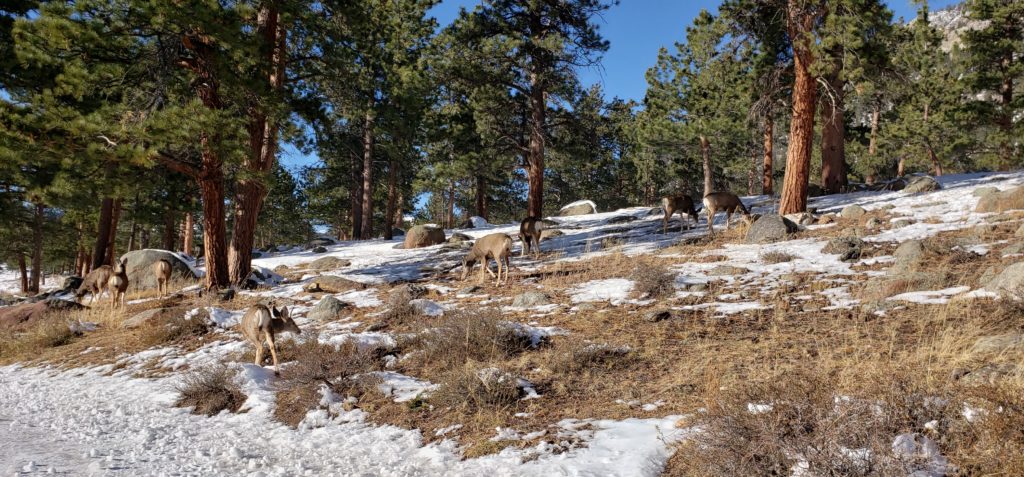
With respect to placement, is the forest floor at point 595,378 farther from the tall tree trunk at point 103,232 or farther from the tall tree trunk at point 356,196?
the tall tree trunk at point 356,196

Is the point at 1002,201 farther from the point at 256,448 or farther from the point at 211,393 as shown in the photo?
the point at 211,393

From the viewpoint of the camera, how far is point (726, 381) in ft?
15.6

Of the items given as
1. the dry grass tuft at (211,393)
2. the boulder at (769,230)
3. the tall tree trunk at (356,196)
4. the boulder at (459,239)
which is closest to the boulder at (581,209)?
the boulder at (459,239)

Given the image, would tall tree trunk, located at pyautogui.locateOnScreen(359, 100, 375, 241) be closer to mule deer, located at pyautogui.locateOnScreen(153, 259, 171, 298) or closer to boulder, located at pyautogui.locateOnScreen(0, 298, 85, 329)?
mule deer, located at pyautogui.locateOnScreen(153, 259, 171, 298)

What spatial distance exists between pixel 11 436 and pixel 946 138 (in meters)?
37.1

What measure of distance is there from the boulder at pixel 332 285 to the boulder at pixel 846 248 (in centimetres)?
1029

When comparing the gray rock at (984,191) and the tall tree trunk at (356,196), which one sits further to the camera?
the tall tree trunk at (356,196)

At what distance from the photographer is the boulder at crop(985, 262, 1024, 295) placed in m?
6.24

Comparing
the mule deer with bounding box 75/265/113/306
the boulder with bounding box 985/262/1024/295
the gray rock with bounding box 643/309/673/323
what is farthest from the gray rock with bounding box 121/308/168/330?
the boulder with bounding box 985/262/1024/295

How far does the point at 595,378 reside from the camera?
5.52m

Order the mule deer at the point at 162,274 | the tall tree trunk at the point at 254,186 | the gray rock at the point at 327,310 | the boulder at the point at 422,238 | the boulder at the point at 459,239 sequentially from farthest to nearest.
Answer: the boulder at the point at 422,238, the boulder at the point at 459,239, the mule deer at the point at 162,274, the tall tree trunk at the point at 254,186, the gray rock at the point at 327,310

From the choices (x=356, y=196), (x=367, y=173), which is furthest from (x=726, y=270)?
(x=356, y=196)

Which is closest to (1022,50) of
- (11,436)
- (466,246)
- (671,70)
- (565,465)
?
(671,70)

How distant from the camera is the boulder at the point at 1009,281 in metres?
6.24
